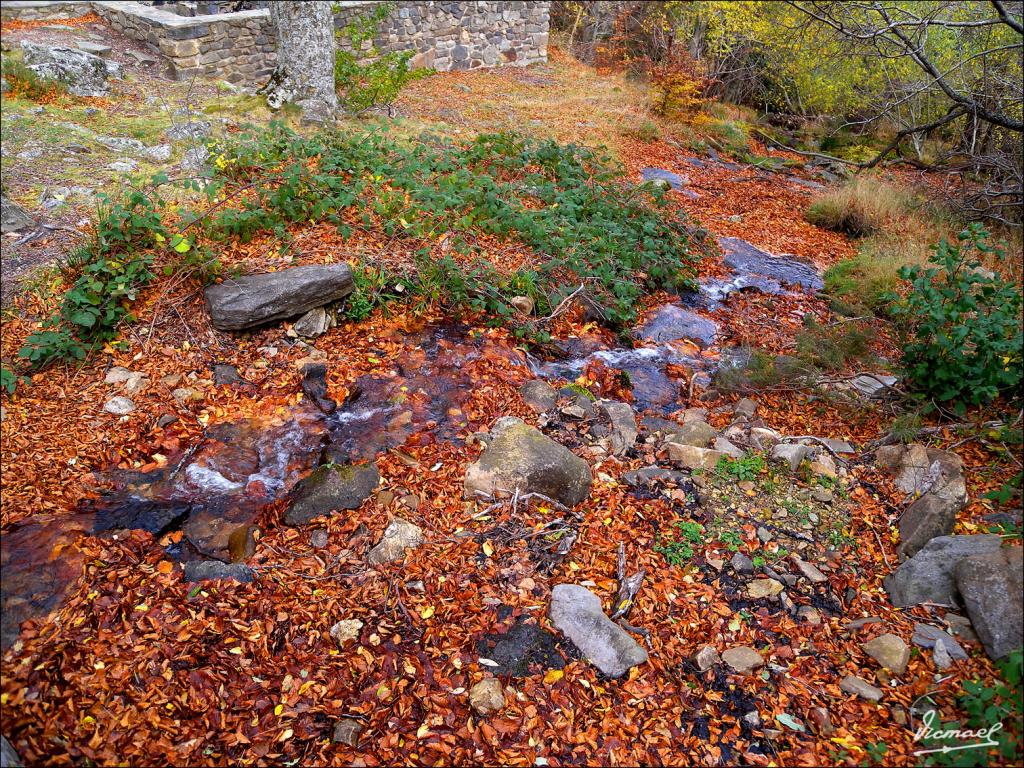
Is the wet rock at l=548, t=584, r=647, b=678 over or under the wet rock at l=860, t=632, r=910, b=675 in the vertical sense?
under

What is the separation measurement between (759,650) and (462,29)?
1479cm

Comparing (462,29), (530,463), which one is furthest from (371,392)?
(462,29)

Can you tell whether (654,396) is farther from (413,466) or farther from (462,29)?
(462,29)

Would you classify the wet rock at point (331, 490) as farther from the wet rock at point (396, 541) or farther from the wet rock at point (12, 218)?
the wet rock at point (12, 218)

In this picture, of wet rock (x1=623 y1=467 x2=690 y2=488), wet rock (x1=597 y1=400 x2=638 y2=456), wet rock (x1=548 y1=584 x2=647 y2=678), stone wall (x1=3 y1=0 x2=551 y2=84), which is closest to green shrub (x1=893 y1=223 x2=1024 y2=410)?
wet rock (x1=623 y1=467 x2=690 y2=488)

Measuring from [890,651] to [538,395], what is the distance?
2.69 m

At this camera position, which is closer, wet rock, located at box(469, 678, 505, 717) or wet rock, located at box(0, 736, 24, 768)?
wet rock, located at box(0, 736, 24, 768)

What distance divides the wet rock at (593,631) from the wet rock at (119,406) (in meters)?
2.85

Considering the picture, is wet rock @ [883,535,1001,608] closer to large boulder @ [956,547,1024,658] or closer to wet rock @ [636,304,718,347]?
large boulder @ [956,547,1024,658]

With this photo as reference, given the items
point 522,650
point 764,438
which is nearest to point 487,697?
point 522,650

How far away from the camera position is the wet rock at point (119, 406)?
3975 mm

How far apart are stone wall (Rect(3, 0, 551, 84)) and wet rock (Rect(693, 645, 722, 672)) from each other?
979 centimetres

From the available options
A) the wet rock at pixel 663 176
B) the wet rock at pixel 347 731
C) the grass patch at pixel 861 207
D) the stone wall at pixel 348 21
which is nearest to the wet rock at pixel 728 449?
the wet rock at pixel 347 731

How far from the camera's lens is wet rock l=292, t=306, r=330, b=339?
495 centimetres
